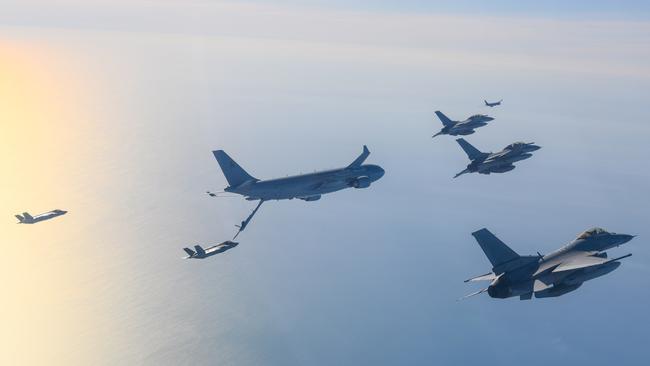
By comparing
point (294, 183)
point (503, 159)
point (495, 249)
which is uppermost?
point (503, 159)

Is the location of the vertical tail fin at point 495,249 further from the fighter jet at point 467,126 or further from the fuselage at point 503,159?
the fighter jet at point 467,126

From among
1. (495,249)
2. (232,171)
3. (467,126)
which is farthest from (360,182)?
(467,126)

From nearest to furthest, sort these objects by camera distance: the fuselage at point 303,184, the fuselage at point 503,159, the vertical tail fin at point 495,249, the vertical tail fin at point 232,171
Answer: the vertical tail fin at point 495,249 → the fuselage at point 303,184 → the vertical tail fin at point 232,171 → the fuselage at point 503,159

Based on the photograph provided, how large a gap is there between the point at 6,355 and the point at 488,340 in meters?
124

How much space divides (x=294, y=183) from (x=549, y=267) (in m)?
44.1

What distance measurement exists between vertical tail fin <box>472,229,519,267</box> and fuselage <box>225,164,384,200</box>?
32623mm

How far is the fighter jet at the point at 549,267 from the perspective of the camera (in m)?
56.9

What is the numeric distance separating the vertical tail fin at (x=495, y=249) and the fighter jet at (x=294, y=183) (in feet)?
107

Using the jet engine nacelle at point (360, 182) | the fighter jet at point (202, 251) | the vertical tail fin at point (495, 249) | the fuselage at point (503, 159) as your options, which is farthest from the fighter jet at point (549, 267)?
the fighter jet at point (202, 251)

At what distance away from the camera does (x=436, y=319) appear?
6270 inches

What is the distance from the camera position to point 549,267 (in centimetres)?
5875

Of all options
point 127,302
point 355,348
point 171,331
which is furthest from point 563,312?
point 127,302

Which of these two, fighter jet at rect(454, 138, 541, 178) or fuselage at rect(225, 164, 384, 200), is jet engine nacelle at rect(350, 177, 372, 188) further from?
fighter jet at rect(454, 138, 541, 178)

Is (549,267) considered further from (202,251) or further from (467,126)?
(467,126)
